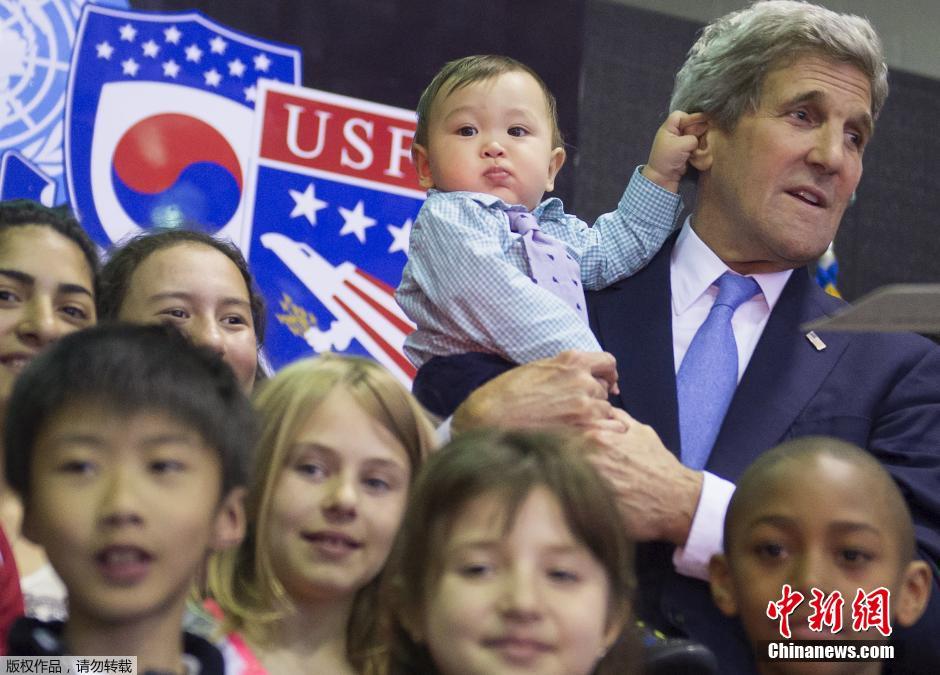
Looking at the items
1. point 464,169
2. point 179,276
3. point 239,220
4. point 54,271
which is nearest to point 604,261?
point 464,169

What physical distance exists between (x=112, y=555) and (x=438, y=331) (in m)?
1.02

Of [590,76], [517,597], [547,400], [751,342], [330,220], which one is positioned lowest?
[517,597]

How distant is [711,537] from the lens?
1938 millimetres

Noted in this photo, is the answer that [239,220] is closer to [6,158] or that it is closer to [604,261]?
[6,158]

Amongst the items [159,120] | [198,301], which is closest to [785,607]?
[198,301]

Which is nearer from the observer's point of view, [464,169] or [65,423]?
[65,423]

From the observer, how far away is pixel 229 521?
1366 mm

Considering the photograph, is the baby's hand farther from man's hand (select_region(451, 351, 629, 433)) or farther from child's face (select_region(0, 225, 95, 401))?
child's face (select_region(0, 225, 95, 401))

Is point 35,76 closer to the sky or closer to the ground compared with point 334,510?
closer to the sky

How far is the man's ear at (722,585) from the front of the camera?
1.74m

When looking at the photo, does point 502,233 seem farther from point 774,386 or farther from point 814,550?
point 814,550

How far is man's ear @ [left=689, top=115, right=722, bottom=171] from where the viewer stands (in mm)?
2488

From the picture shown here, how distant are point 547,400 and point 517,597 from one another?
0.65 metres

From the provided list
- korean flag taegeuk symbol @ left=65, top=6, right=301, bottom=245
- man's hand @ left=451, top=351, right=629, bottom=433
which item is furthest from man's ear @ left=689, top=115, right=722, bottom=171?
korean flag taegeuk symbol @ left=65, top=6, right=301, bottom=245
